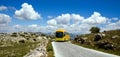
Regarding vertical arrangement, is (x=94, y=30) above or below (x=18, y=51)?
above

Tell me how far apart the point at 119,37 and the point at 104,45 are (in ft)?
12.3

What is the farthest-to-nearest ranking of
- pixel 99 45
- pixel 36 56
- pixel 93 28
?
pixel 93 28 → pixel 99 45 → pixel 36 56

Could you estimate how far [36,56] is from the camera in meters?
15.0

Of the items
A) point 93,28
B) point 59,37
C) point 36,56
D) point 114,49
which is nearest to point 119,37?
point 114,49

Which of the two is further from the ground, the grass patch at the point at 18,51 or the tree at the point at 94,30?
the tree at the point at 94,30

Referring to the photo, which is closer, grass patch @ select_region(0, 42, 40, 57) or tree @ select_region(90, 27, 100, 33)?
grass patch @ select_region(0, 42, 40, 57)

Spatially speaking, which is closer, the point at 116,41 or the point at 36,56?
the point at 36,56

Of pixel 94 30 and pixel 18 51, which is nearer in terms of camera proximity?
pixel 94 30

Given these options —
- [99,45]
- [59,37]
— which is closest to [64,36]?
[59,37]

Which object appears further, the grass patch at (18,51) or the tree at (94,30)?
the tree at (94,30)

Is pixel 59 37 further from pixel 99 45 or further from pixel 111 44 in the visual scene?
pixel 111 44

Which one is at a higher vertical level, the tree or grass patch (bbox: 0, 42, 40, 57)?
the tree

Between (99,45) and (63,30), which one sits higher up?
(63,30)

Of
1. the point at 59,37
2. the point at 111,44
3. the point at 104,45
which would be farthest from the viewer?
the point at 59,37
